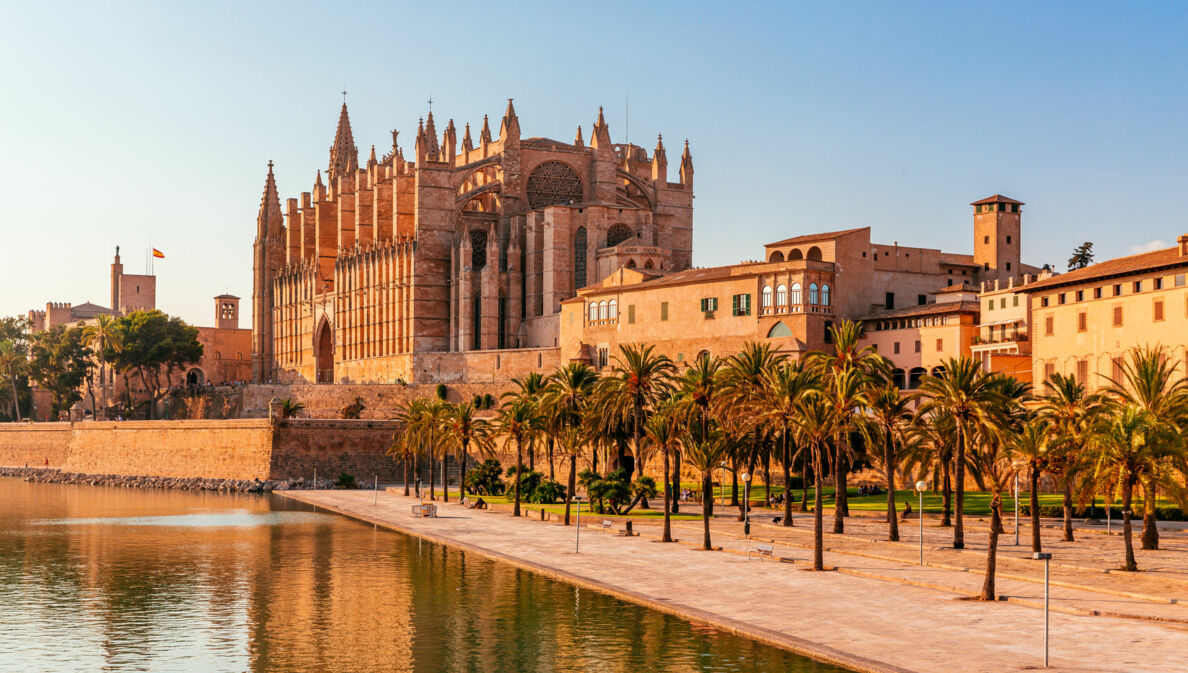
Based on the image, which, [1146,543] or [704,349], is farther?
[704,349]

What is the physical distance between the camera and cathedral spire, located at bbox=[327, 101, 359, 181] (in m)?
127

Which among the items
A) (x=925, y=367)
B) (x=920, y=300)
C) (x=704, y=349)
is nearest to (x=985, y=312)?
(x=925, y=367)

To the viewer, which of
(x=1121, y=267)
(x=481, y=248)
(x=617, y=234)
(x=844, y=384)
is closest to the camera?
(x=844, y=384)

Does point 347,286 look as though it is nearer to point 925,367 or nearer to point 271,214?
point 271,214

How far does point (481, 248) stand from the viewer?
307 feet

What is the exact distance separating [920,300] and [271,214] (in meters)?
72.6

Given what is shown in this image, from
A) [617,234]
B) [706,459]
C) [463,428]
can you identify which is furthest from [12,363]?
[706,459]

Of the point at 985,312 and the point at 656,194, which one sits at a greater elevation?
the point at 656,194

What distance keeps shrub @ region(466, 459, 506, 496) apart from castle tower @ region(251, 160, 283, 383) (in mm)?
61804

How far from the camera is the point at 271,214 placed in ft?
407

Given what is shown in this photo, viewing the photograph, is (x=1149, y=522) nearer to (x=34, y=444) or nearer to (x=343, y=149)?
(x=34, y=444)

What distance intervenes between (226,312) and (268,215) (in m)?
18.5

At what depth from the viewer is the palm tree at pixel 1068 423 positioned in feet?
125

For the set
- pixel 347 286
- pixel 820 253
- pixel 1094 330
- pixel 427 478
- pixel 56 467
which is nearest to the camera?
pixel 1094 330
